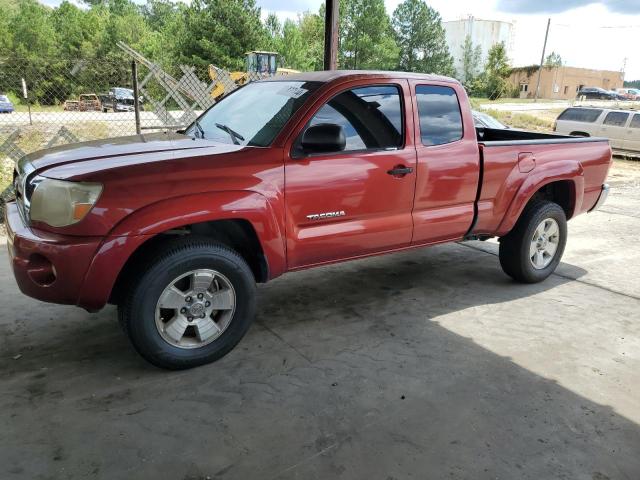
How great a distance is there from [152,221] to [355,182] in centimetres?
145

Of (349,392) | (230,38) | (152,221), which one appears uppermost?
(230,38)

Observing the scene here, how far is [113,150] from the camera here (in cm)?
344

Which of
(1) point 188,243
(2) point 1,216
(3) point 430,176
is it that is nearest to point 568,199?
(3) point 430,176

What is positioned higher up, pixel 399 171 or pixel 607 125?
pixel 399 171

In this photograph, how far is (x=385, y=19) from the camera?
5997 centimetres

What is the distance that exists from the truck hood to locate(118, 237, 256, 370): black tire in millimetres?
632

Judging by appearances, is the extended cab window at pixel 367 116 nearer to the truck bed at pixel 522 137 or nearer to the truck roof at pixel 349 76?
the truck roof at pixel 349 76

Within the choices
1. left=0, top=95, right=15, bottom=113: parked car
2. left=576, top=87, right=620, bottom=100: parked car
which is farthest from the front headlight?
left=576, top=87, right=620, bottom=100: parked car

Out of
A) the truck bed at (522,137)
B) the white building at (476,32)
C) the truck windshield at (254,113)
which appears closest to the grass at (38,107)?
the truck windshield at (254,113)

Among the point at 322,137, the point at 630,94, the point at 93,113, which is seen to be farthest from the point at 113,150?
the point at 630,94

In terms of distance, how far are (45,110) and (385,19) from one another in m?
55.1

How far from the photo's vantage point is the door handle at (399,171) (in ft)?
12.6

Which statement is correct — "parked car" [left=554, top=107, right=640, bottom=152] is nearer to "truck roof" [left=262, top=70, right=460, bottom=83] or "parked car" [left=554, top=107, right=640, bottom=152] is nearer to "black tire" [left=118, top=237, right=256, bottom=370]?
"truck roof" [left=262, top=70, right=460, bottom=83]

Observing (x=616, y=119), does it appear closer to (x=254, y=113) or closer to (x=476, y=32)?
(x=254, y=113)
